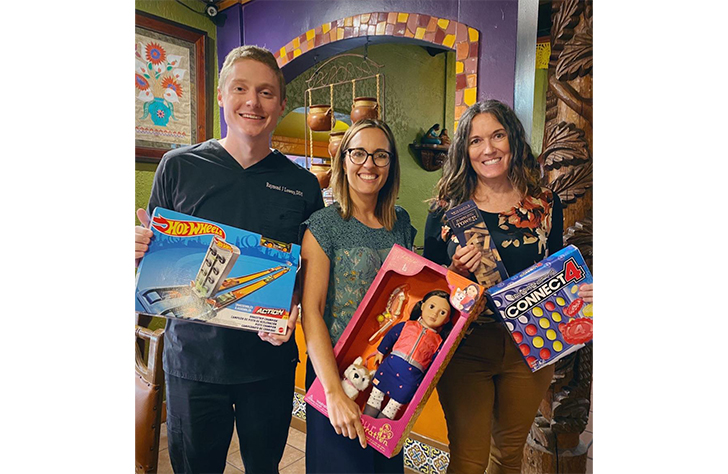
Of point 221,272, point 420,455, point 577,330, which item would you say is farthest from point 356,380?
point 577,330

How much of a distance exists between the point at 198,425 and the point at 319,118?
1.03 metres

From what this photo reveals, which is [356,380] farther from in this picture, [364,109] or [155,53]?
[155,53]

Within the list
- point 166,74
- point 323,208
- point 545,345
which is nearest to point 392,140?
point 323,208

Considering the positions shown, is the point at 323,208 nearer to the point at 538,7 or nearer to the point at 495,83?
the point at 495,83

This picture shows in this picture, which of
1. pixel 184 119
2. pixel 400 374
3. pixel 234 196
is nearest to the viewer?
pixel 400 374

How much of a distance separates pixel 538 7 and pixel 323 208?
0.84 m

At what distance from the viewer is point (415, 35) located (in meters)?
1.38

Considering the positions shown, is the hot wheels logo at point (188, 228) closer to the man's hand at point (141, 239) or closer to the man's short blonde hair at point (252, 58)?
the man's hand at point (141, 239)

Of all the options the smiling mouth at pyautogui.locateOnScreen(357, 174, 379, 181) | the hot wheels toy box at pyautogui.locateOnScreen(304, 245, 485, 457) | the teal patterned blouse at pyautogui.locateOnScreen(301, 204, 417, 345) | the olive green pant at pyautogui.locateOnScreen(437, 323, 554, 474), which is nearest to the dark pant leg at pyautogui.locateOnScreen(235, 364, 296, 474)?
the hot wheels toy box at pyautogui.locateOnScreen(304, 245, 485, 457)

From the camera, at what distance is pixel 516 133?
4.20ft

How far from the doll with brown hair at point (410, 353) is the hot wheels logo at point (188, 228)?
604 mm

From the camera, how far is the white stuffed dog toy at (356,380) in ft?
4.24

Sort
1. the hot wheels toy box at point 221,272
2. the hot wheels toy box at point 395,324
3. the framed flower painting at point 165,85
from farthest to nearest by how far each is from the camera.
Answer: the framed flower painting at point 165,85
the hot wheels toy box at point 221,272
the hot wheels toy box at point 395,324

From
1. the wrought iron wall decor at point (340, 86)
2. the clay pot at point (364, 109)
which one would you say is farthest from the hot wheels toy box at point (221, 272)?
the clay pot at point (364, 109)
